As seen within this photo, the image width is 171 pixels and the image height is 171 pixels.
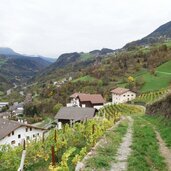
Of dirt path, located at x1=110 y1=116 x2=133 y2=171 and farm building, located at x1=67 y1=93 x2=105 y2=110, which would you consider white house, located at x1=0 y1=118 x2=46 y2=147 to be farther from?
farm building, located at x1=67 y1=93 x2=105 y2=110

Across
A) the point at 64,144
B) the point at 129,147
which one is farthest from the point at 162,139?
the point at 64,144

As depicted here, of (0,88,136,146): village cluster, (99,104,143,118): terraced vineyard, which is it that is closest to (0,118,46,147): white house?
(0,88,136,146): village cluster

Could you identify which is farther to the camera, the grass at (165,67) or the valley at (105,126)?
the grass at (165,67)

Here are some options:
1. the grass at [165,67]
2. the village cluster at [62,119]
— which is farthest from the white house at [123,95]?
the grass at [165,67]

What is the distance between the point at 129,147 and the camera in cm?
1579

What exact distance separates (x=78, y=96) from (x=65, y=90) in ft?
92.7

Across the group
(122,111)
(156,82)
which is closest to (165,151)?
(122,111)

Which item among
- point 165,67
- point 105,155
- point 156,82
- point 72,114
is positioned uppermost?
point 105,155

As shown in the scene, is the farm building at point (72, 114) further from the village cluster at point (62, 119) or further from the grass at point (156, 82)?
the grass at point (156, 82)

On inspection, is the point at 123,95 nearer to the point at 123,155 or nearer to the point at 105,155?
the point at 123,155

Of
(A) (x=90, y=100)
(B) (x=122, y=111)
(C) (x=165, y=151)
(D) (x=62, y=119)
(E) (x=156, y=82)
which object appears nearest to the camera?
(C) (x=165, y=151)

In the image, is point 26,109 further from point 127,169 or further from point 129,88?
point 127,169

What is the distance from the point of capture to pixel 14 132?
175ft

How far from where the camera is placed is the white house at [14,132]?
51031 millimetres
